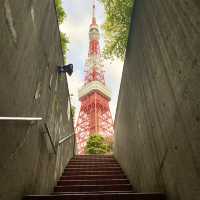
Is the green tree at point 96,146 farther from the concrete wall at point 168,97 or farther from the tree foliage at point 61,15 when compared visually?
→ the concrete wall at point 168,97

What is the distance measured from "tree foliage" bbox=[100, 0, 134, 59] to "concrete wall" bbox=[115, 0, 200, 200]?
1635 millimetres

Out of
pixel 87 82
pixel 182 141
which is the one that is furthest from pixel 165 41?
pixel 87 82

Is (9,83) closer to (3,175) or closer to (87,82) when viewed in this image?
(3,175)

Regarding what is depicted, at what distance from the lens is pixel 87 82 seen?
2450cm

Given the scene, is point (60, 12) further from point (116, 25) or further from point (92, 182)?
point (92, 182)

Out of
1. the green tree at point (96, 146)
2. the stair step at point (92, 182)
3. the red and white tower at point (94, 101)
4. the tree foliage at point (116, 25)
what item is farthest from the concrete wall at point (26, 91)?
the red and white tower at point (94, 101)

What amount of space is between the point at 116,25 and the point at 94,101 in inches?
720

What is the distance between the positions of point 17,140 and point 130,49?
102 inches

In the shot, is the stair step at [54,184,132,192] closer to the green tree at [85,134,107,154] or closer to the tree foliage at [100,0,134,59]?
the tree foliage at [100,0,134,59]

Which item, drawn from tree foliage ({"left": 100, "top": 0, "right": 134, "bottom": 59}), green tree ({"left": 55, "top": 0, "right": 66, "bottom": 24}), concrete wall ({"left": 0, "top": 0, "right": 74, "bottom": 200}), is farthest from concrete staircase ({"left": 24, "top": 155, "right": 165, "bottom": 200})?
green tree ({"left": 55, "top": 0, "right": 66, "bottom": 24})

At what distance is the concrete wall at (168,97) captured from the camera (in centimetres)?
152

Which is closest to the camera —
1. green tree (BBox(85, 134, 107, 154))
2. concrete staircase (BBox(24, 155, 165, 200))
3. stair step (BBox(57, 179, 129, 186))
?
concrete staircase (BBox(24, 155, 165, 200))

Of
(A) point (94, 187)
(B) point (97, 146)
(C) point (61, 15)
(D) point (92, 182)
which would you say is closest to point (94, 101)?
(B) point (97, 146)

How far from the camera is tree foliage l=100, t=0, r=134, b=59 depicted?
15.9ft
